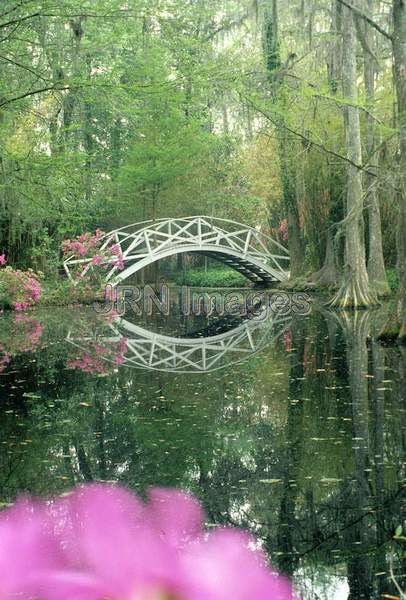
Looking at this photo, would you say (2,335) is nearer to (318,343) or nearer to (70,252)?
(318,343)

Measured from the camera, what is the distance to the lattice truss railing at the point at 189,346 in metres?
7.89

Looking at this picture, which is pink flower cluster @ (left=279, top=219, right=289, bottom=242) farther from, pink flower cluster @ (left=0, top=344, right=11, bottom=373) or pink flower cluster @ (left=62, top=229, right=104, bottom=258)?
pink flower cluster @ (left=0, top=344, right=11, bottom=373)

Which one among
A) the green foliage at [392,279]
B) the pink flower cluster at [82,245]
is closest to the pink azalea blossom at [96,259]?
the pink flower cluster at [82,245]

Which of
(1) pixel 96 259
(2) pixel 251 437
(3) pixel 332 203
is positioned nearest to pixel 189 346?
(2) pixel 251 437

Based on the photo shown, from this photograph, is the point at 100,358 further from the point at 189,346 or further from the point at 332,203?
the point at 332,203

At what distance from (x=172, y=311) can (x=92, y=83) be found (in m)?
10.4

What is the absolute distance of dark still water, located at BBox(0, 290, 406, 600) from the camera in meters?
2.78

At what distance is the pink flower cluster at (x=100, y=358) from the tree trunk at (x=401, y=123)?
314cm

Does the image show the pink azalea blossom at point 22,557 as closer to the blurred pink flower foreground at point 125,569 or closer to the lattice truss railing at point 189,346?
the blurred pink flower foreground at point 125,569

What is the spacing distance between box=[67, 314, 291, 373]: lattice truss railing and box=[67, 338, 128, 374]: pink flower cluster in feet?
0.30

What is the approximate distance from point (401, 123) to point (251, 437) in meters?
4.89

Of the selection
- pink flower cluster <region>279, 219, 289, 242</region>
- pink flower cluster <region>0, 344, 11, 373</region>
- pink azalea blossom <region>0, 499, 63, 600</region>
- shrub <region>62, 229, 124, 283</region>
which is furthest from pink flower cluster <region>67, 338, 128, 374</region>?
pink flower cluster <region>279, 219, 289, 242</region>

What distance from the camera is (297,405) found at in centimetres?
530

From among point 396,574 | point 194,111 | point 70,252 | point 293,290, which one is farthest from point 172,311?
point 396,574
